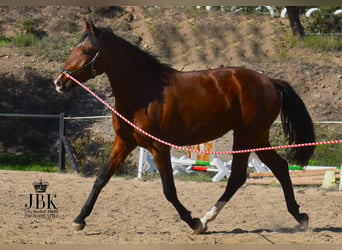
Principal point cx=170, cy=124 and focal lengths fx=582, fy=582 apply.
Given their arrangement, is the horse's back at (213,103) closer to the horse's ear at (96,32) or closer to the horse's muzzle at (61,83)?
the horse's ear at (96,32)

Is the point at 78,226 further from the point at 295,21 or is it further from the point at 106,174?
the point at 295,21

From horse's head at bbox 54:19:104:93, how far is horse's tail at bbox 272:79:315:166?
6.44 feet

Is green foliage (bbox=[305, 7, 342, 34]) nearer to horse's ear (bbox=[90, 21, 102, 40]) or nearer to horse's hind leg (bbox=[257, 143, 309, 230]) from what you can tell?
horse's hind leg (bbox=[257, 143, 309, 230])

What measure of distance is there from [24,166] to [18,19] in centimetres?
770

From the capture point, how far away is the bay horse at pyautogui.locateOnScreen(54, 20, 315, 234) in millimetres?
5570

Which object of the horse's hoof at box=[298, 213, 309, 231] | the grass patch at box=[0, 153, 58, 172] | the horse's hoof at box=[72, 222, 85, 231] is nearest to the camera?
the horse's hoof at box=[72, 222, 85, 231]

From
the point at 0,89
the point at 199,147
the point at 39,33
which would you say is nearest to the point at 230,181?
the point at 199,147

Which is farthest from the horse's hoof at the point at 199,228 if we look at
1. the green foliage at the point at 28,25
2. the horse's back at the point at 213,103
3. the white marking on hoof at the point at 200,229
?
the green foliage at the point at 28,25

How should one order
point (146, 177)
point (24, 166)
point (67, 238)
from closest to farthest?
point (67, 238) < point (146, 177) < point (24, 166)

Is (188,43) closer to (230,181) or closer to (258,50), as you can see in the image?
(258,50)

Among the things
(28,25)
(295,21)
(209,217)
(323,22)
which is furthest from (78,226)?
(323,22)

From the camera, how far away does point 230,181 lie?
6008mm

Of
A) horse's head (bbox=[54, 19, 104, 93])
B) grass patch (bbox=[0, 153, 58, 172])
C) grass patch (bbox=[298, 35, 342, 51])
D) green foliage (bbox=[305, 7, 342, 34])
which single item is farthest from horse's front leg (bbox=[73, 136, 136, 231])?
green foliage (bbox=[305, 7, 342, 34])

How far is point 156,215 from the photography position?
6777 millimetres
